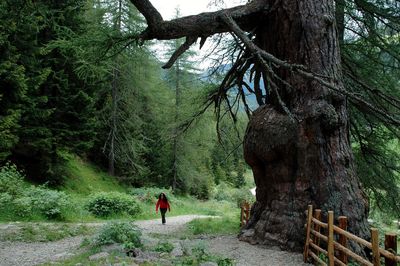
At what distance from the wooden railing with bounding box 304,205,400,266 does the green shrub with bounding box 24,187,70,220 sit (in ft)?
28.8

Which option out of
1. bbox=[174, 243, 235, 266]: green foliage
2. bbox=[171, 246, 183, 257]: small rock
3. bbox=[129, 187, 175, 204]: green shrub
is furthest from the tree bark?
bbox=[129, 187, 175, 204]: green shrub

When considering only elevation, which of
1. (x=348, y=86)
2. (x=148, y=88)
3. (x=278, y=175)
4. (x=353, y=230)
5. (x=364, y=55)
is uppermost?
(x=148, y=88)

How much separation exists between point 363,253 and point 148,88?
21.4 m

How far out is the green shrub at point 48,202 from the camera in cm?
1234

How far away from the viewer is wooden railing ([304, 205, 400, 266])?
4.23 meters

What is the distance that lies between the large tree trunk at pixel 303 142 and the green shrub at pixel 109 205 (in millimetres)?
8207

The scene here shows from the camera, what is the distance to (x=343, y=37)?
35.8 feet

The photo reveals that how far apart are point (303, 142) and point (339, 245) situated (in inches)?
109

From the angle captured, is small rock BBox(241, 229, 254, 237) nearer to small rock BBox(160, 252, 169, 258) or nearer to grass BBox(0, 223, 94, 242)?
small rock BBox(160, 252, 169, 258)

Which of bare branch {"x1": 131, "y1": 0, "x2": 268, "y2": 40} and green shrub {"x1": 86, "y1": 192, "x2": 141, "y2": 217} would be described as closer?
bare branch {"x1": 131, "y1": 0, "x2": 268, "y2": 40}

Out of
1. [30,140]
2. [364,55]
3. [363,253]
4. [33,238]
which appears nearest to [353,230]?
[363,253]

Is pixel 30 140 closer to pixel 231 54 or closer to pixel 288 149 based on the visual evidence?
pixel 231 54

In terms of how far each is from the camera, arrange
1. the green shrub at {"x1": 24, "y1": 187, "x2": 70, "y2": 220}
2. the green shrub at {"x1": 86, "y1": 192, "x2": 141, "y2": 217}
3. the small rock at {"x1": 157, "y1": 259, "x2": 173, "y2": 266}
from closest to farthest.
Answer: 1. the small rock at {"x1": 157, "y1": 259, "x2": 173, "y2": 266}
2. the green shrub at {"x1": 24, "y1": 187, "x2": 70, "y2": 220}
3. the green shrub at {"x1": 86, "y1": 192, "x2": 141, "y2": 217}

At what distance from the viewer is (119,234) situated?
7719 mm
